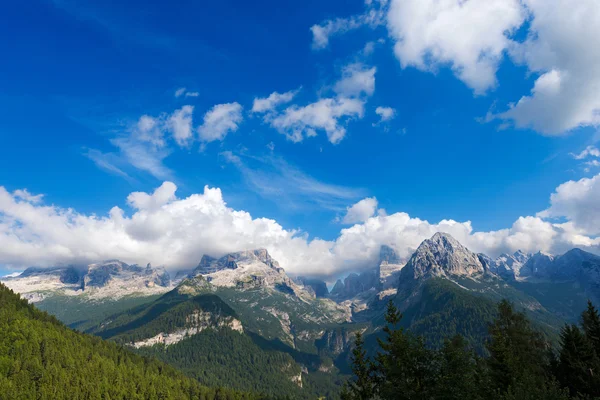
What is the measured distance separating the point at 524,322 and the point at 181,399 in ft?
591

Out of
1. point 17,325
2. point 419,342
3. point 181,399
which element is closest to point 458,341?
point 419,342

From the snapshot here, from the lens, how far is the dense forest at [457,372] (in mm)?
36844

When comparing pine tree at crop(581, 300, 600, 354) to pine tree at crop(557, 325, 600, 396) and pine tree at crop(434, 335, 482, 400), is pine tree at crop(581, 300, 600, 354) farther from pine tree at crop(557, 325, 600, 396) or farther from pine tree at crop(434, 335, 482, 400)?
pine tree at crop(434, 335, 482, 400)

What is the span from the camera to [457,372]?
127ft

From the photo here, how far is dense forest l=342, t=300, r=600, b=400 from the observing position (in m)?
36.8

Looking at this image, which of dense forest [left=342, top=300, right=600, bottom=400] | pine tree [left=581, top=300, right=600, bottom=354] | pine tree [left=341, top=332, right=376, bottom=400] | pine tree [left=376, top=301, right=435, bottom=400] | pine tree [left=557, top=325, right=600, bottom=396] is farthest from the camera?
pine tree [left=581, top=300, right=600, bottom=354]

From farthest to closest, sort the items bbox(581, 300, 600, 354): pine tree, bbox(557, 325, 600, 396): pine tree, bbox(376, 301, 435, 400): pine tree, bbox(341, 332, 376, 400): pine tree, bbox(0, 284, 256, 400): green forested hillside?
1. bbox(0, 284, 256, 400): green forested hillside
2. bbox(581, 300, 600, 354): pine tree
3. bbox(557, 325, 600, 396): pine tree
4. bbox(341, 332, 376, 400): pine tree
5. bbox(376, 301, 435, 400): pine tree

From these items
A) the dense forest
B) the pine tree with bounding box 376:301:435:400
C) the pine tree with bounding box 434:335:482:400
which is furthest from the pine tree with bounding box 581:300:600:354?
the pine tree with bounding box 376:301:435:400

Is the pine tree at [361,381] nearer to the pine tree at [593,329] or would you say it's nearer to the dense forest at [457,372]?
the dense forest at [457,372]

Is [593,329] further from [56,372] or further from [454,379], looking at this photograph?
[56,372]

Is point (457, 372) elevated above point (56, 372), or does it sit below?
above

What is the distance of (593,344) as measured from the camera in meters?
59.0

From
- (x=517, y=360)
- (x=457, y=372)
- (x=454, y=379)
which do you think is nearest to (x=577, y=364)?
(x=517, y=360)

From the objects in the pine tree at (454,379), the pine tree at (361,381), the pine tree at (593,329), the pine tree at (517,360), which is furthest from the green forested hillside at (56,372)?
the pine tree at (593,329)
